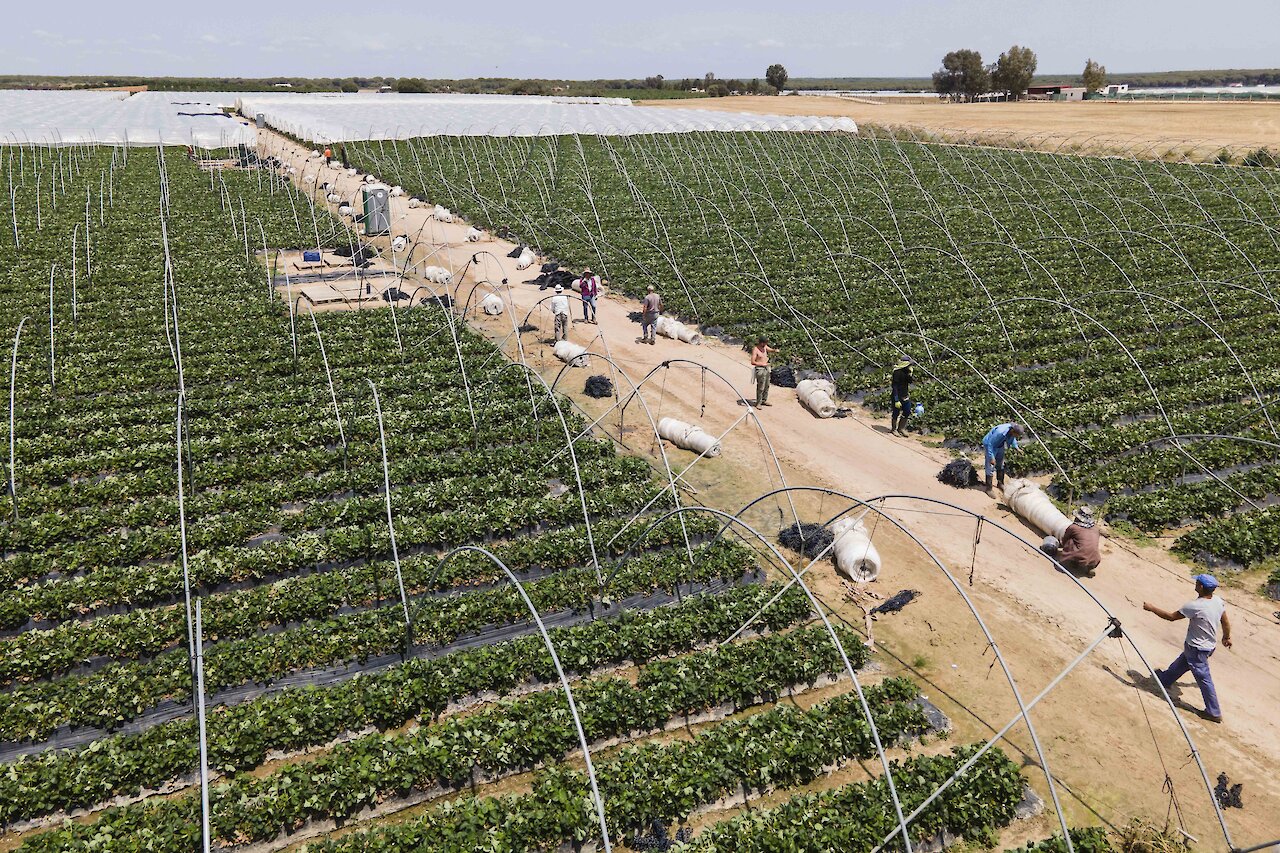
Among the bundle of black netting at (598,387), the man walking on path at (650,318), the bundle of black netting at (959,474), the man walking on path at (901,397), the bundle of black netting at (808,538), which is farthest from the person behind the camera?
the man walking on path at (650,318)

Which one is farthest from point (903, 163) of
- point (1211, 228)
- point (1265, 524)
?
point (1265, 524)

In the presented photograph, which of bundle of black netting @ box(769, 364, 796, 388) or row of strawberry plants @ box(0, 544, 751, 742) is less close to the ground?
bundle of black netting @ box(769, 364, 796, 388)

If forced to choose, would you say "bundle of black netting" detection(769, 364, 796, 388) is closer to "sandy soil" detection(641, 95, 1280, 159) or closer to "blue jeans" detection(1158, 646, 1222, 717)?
"blue jeans" detection(1158, 646, 1222, 717)

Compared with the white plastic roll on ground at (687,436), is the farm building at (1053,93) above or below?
above

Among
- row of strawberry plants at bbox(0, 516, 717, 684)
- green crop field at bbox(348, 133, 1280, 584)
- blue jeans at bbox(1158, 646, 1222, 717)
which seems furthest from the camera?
green crop field at bbox(348, 133, 1280, 584)

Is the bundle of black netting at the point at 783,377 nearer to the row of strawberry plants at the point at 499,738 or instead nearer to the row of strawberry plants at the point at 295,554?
the row of strawberry plants at the point at 295,554

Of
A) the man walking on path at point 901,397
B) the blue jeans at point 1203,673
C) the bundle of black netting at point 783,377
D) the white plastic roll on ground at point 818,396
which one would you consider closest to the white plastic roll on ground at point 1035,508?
the man walking on path at point 901,397

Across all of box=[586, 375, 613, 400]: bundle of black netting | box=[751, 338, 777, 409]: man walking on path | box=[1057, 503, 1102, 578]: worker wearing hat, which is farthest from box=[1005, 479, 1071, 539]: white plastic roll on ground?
box=[586, 375, 613, 400]: bundle of black netting
